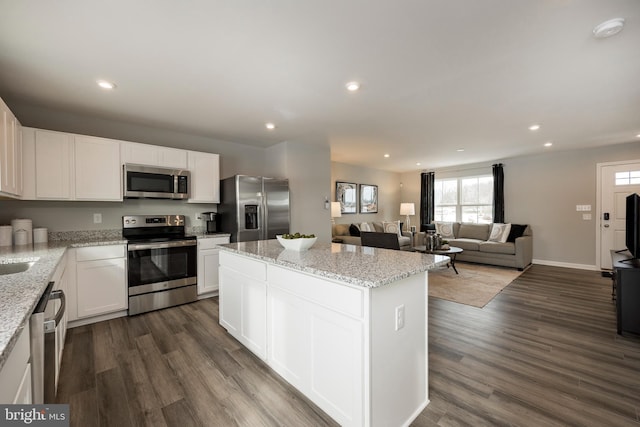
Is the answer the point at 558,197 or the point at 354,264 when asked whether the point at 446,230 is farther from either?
the point at 354,264

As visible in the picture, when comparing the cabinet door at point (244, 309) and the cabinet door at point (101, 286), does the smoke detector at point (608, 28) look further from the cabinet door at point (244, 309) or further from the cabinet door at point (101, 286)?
the cabinet door at point (101, 286)

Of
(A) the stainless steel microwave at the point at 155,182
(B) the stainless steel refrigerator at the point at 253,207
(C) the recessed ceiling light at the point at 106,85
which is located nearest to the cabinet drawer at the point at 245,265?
(B) the stainless steel refrigerator at the point at 253,207

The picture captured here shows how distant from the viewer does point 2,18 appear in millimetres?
1642

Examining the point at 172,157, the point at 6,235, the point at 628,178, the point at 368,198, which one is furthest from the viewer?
the point at 368,198

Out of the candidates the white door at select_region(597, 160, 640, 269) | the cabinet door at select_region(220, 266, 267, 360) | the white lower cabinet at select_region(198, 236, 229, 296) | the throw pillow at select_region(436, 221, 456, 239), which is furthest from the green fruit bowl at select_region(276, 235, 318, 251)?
the white door at select_region(597, 160, 640, 269)

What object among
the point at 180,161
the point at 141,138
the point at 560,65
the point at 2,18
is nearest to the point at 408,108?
the point at 560,65

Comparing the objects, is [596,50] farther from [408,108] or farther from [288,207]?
[288,207]

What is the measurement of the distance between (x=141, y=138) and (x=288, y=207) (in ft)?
7.56

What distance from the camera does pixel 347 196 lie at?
7043 millimetres

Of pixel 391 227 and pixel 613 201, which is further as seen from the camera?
pixel 391 227

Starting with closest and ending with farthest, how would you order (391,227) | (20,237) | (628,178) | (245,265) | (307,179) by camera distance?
(245,265), (20,237), (307,179), (628,178), (391,227)

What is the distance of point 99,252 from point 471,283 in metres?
5.21

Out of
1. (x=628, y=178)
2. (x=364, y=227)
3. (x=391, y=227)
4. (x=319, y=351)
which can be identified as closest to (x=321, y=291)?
(x=319, y=351)

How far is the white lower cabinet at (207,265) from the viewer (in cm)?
366
